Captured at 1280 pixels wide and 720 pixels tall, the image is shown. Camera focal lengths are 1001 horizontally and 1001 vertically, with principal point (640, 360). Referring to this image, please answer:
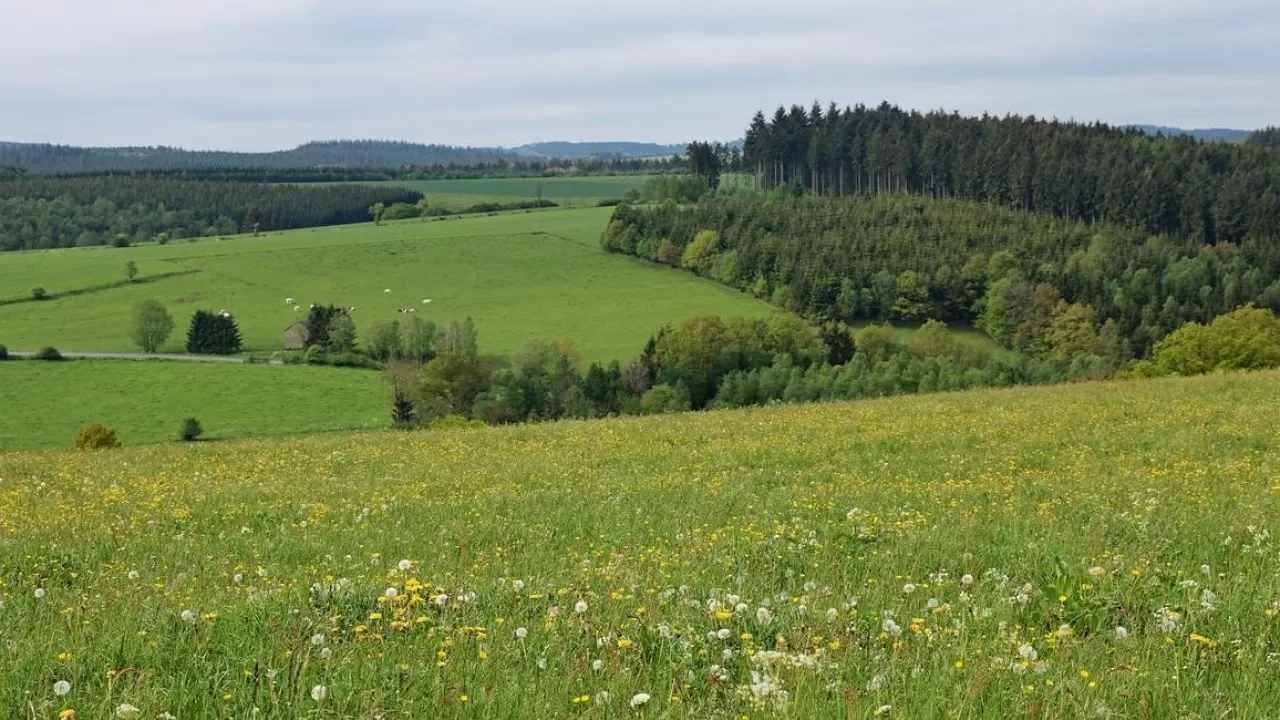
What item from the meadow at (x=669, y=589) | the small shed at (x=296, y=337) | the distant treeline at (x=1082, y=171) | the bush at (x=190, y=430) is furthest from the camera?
the distant treeline at (x=1082, y=171)

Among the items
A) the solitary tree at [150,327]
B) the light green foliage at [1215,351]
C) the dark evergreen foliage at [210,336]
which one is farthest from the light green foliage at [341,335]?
the light green foliage at [1215,351]

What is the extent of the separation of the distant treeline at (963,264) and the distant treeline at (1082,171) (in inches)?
227

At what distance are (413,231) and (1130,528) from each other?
637ft

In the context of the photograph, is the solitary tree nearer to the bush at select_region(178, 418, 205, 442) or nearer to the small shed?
the small shed

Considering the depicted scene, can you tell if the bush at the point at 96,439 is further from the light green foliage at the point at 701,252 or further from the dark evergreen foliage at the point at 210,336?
the light green foliage at the point at 701,252

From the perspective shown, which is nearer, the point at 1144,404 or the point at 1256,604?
the point at 1256,604

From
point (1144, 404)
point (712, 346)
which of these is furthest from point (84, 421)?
point (1144, 404)

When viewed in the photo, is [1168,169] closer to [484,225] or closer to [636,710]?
[484,225]

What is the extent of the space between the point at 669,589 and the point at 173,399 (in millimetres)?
98618

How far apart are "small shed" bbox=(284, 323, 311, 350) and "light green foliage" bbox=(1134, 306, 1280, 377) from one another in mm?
93675

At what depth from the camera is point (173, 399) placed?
3767 inches

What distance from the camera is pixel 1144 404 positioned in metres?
26.3

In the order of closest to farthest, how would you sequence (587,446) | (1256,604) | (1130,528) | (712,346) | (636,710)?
(636,710)
(1256,604)
(1130,528)
(587,446)
(712,346)

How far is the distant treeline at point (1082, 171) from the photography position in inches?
6102
